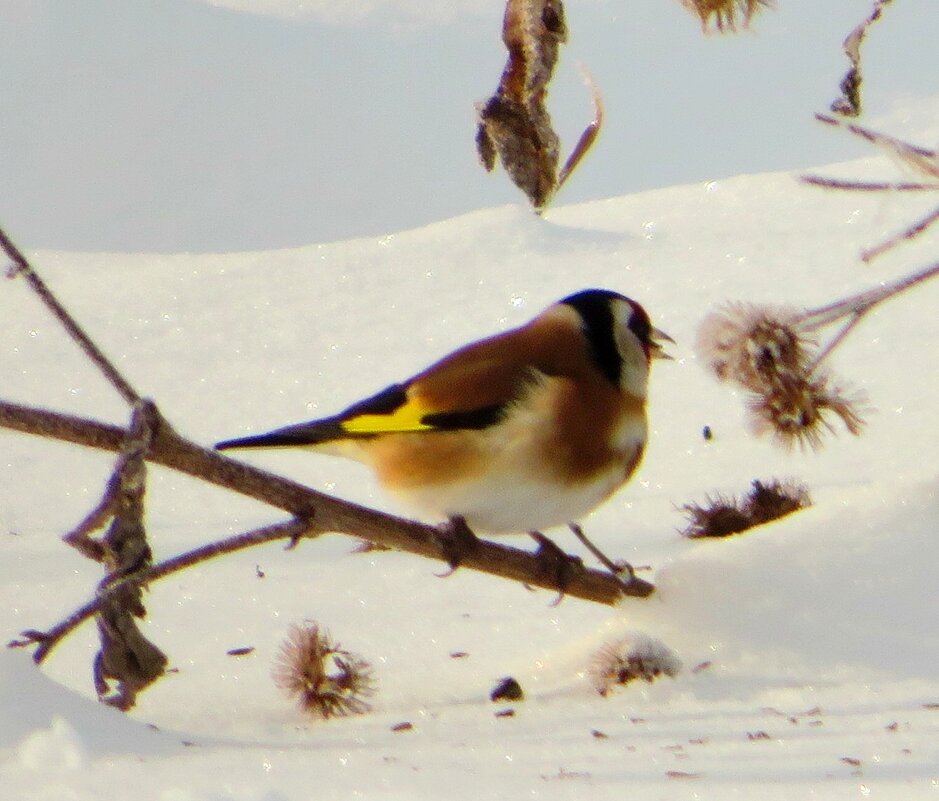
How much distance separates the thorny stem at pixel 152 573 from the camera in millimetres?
1873

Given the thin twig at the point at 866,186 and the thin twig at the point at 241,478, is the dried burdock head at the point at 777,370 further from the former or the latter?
the thin twig at the point at 241,478

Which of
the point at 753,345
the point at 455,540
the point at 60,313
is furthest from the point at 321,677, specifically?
the point at 753,345

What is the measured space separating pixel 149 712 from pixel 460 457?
591 mm

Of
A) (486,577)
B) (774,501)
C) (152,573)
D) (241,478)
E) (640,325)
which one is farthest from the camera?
(486,577)

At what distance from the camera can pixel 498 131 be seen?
6.72ft

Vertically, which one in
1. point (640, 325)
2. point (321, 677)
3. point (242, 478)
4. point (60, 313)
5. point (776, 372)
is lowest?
point (321, 677)

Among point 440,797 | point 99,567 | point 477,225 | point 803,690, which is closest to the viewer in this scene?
point 440,797

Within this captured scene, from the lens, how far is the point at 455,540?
2.25 metres

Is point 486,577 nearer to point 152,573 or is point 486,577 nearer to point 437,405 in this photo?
point 437,405

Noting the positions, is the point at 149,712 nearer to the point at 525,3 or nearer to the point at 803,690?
the point at 803,690

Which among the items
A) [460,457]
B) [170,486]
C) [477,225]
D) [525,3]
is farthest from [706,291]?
[525,3]

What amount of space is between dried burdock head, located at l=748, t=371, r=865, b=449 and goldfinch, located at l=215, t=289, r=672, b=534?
232 millimetres

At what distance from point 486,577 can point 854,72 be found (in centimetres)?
120

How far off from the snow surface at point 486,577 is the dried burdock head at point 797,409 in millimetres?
128
